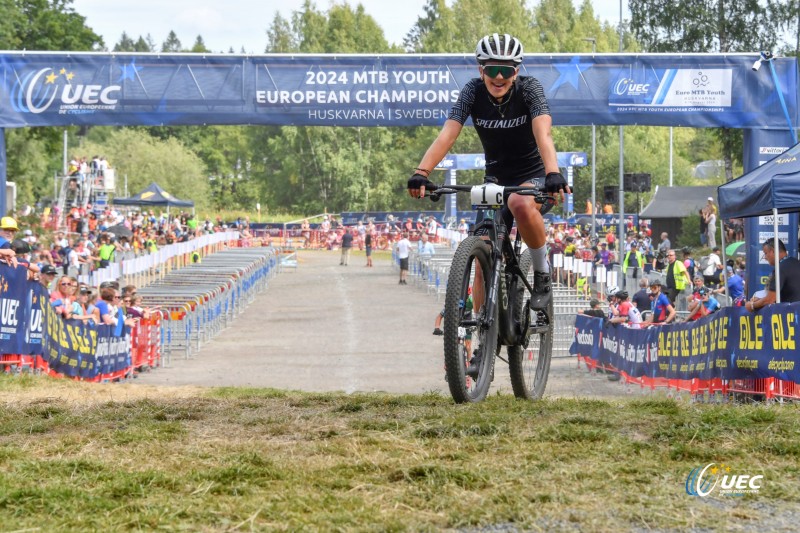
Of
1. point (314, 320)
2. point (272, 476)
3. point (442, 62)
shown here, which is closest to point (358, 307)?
point (314, 320)

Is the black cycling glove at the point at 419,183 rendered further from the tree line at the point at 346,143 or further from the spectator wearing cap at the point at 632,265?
the tree line at the point at 346,143

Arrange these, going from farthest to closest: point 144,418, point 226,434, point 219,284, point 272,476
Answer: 1. point 219,284
2. point 144,418
3. point 226,434
4. point 272,476

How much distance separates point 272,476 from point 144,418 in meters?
1.95

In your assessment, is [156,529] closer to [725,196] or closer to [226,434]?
[226,434]

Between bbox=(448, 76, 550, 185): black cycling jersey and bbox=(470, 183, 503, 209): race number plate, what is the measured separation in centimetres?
35

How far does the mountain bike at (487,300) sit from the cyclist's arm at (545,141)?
0.18m

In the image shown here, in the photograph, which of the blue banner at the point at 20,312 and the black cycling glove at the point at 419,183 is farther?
the blue banner at the point at 20,312

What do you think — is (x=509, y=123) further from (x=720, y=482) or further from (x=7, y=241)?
(x=7, y=241)

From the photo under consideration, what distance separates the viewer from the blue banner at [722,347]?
11.3 meters

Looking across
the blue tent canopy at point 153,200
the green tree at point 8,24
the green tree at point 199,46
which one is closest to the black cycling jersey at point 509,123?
the blue tent canopy at point 153,200

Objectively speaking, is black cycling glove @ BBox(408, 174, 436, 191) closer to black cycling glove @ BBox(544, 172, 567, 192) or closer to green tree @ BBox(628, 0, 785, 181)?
black cycling glove @ BBox(544, 172, 567, 192)

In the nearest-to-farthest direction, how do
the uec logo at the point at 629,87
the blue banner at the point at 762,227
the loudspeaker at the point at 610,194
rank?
the blue banner at the point at 762,227 < the uec logo at the point at 629,87 < the loudspeaker at the point at 610,194

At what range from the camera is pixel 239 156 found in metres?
120

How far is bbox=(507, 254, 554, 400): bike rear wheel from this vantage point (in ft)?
24.9
